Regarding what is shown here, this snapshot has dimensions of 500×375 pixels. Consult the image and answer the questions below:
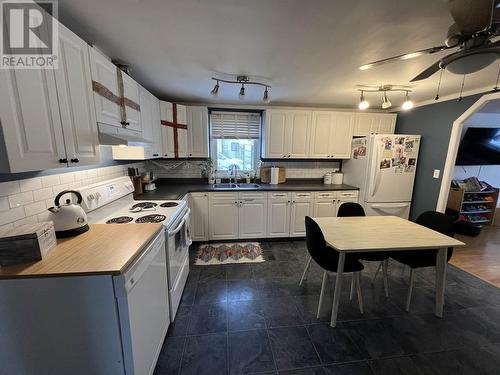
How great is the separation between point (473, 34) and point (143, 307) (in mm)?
2295

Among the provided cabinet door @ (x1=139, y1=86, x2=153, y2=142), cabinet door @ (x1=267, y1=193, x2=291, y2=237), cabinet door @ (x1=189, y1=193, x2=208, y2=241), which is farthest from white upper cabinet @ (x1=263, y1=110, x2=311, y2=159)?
cabinet door @ (x1=139, y1=86, x2=153, y2=142)

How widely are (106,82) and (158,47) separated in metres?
0.49

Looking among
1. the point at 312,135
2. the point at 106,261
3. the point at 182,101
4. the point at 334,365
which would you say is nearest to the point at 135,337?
the point at 106,261

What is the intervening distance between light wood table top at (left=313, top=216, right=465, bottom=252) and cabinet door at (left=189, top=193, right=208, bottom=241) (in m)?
1.76

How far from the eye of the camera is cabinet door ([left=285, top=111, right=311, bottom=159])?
3432 mm

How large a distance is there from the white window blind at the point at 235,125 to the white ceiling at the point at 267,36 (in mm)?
1244

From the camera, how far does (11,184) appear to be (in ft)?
3.82

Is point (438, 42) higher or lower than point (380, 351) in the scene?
higher

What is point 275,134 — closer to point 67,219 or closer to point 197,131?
point 197,131

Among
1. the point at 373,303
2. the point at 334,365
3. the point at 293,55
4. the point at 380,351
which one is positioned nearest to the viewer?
the point at 334,365

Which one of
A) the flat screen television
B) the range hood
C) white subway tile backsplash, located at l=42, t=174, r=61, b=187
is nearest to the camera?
white subway tile backsplash, located at l=42, t=174, r=61, b=187

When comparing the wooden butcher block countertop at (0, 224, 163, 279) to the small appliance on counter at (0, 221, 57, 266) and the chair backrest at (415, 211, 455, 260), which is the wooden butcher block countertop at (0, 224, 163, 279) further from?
the chair backrest at (415, 211, 455, 260)

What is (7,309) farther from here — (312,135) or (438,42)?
(312,135)

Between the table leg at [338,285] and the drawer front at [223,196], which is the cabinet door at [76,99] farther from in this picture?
the table leg at [338,285]
